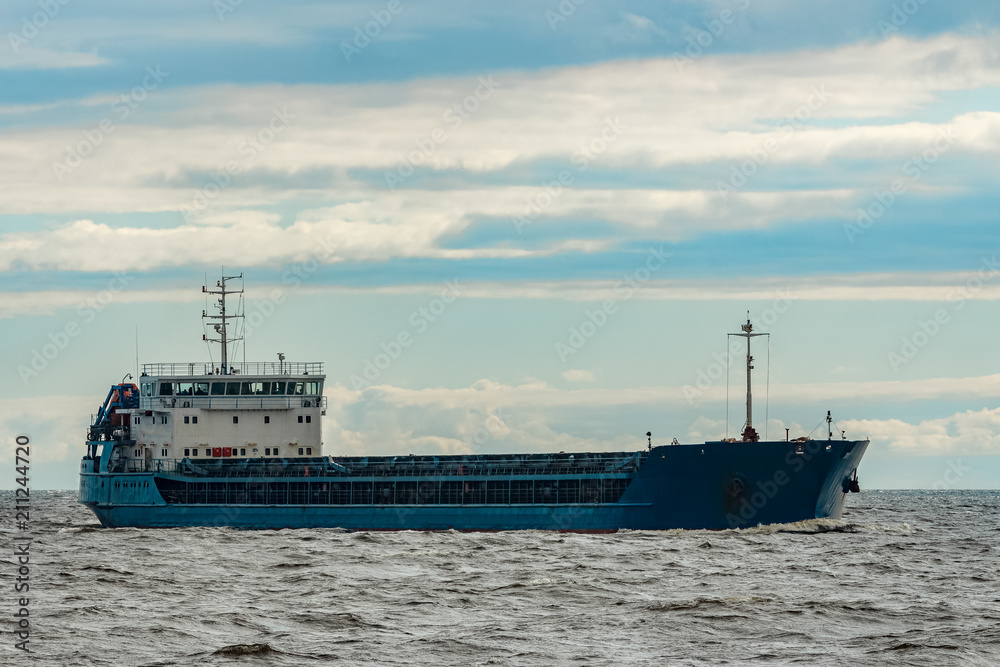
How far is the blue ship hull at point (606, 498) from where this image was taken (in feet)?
154

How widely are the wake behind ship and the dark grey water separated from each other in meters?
1.77

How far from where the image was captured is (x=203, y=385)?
197 feet

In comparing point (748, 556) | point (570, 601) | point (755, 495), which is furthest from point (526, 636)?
point (755, 495)

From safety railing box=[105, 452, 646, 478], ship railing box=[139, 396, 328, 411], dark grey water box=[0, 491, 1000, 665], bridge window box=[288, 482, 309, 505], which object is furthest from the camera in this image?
ship railing box=[139, 396, 328, 411]

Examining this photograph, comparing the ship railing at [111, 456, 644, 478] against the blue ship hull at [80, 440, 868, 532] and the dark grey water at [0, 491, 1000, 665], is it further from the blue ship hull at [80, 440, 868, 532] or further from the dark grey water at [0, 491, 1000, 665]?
the dark grey water at [0, 491, 1000, 665]

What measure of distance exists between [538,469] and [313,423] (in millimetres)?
13385

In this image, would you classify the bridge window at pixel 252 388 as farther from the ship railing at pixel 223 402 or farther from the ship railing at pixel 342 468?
the ship railing at pixel 342 468

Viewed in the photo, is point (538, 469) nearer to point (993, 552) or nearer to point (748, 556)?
point (748, 556)

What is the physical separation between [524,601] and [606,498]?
2023 cm

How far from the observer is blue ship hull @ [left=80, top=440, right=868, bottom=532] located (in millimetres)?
46875

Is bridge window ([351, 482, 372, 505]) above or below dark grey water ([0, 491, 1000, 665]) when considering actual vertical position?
above

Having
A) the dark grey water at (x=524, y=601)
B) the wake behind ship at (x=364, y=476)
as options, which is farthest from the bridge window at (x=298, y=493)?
the dark grey water at (x=524, y=601)

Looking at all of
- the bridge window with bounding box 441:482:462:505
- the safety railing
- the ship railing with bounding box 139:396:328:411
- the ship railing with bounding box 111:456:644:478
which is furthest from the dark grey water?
the ship railing with bounding box 139:396:328:411

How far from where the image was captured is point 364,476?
56.2 m
